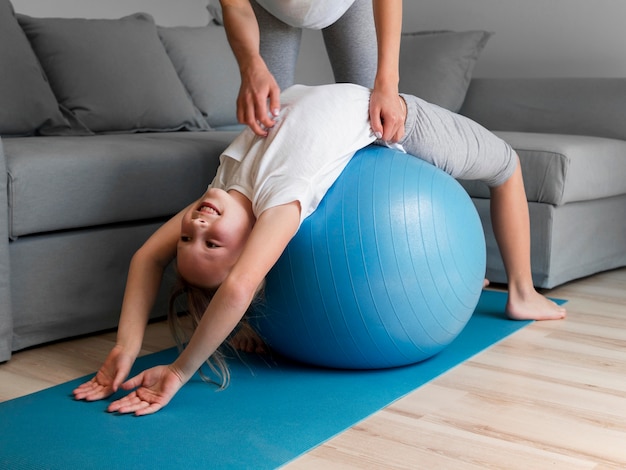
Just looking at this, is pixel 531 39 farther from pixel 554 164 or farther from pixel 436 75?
pixel 554 164

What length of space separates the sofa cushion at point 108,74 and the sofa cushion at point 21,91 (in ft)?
0.33

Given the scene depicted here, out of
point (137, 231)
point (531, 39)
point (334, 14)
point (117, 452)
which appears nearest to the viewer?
point (117, 452)

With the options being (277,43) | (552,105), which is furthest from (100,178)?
(552,105)

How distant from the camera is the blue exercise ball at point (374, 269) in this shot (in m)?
1.77

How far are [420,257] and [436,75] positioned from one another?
185 cm

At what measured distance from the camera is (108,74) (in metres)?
2.88

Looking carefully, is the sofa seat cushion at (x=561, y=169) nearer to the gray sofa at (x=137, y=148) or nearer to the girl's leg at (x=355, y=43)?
the gray sofa at (x=137, y=148)

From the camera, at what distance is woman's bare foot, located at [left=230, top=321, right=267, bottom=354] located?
2.05 m

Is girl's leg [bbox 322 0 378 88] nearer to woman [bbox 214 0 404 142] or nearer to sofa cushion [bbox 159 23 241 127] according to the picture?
woman [bbox 214 0 404 142]

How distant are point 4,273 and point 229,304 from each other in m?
0.64

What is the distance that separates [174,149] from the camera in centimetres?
243

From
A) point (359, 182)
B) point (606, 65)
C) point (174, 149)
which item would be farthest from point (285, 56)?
point (606, 65)

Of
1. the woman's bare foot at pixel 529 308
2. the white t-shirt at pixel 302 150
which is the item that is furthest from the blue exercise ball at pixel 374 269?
the woman's bare foot at pixel 529 308

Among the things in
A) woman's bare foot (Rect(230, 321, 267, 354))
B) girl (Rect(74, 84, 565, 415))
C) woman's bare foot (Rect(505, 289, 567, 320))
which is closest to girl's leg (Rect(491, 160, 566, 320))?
woman's bare foot (Rect(505, 289, 567, 320))
